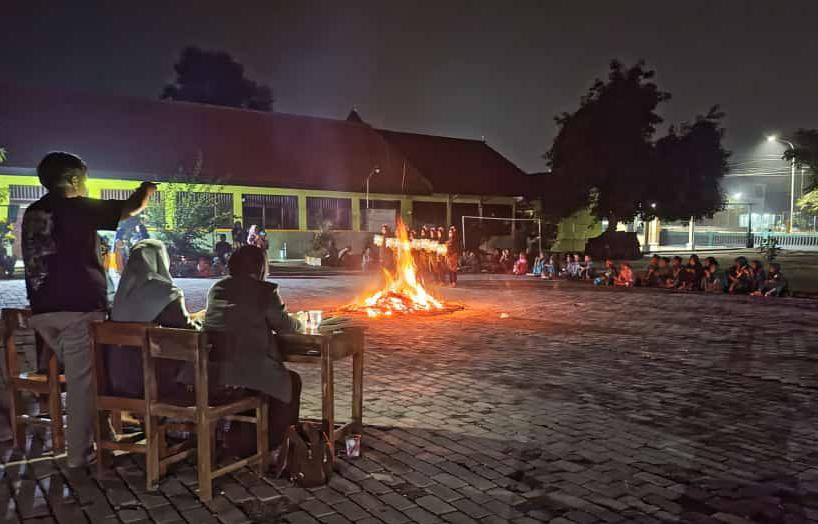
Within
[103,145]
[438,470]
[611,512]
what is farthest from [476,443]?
[103,145]

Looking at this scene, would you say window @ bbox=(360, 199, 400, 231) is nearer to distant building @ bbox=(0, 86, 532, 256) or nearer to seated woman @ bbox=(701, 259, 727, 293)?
distant building @ bbox=(0, 86, 532, 256)

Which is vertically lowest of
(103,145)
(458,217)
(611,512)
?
(611,512)

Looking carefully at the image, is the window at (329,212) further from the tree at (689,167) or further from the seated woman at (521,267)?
the tree at (689,167)

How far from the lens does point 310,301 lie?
14.1 m

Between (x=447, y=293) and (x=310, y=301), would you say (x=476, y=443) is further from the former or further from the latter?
(x=447, y=293)

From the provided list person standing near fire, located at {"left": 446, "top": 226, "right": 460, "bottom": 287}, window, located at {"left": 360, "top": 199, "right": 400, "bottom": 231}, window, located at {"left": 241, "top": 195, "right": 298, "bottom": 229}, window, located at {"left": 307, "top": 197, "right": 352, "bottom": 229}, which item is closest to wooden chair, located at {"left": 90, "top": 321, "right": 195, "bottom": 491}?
person standing near fire, located at {"left": 446, "top": 226, "right": 460, "bottom": 287}

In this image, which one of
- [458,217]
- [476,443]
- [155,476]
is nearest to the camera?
[155,476]

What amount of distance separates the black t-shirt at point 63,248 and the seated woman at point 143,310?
22cm

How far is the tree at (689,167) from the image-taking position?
3055cm

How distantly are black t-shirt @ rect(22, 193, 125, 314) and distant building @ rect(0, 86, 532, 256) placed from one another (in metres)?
19.6

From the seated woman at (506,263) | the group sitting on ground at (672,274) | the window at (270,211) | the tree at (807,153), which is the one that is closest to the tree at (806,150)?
the tree at (807,153)

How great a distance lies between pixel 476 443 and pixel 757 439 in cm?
231

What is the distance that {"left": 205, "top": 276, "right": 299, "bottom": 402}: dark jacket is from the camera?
13.5 ft

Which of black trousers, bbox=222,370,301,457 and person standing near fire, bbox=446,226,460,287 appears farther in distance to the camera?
person standing near fire, bbox=446,226,460,287
